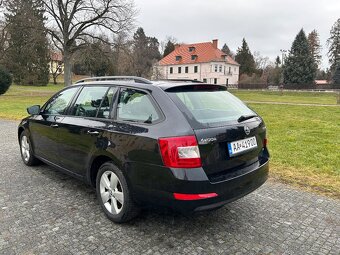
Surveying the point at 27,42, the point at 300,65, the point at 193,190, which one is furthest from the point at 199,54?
the point at 193,190

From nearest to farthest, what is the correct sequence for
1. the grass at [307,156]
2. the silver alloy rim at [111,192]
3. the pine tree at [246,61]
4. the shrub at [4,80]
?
the silver alloy rim at [111,192], the grass at [307,156], the shrub at [4,80], the pine tree at [246,61]

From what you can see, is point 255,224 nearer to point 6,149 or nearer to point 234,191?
point 234,191

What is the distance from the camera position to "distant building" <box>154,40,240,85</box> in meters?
62.1

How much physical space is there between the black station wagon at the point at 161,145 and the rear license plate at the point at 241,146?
0.4 inches

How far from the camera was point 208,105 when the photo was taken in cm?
341

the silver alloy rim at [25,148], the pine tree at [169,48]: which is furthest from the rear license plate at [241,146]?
the pine tree at [169,48]

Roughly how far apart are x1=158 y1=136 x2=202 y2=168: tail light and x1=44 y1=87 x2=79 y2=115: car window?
87.5 inches

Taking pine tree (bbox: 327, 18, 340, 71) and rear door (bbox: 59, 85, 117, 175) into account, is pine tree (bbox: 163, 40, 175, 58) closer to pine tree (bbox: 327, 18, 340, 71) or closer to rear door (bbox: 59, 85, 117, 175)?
pine tree (bbox: 327, 18, 340, 71)

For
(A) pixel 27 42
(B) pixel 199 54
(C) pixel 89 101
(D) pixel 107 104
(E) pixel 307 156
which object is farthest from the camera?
(B) pixel 199 54

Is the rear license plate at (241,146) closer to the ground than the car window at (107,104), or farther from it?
closer to the ground

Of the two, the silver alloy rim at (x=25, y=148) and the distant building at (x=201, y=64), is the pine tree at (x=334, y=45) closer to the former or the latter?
the distant building at (x=201, y=64)

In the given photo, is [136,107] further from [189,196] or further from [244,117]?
[244,117]

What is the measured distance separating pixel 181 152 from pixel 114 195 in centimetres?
112

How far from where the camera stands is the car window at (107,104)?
355 cm
